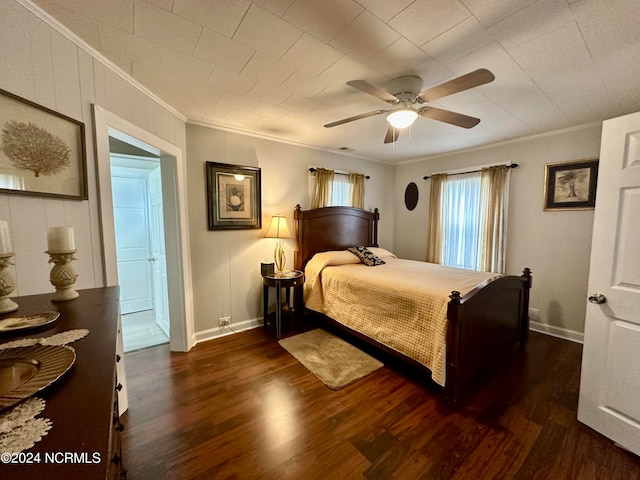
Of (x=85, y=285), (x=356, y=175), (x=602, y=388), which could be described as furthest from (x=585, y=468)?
(x=356, y=175)

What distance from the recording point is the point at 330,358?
8.57ft

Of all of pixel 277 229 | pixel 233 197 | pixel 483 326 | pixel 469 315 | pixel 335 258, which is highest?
pixel 233 197

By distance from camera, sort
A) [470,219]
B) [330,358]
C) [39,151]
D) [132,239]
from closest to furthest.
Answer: [39,151], [330,358], [470,219], [132,239]

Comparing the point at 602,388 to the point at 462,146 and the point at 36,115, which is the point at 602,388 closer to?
the point at 462,146

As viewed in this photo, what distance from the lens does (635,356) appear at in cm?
152

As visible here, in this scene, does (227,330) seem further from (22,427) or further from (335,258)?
(22,427)

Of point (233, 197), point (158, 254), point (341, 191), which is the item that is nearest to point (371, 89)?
point (233, 197)

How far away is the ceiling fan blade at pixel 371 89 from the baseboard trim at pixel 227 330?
114 inches

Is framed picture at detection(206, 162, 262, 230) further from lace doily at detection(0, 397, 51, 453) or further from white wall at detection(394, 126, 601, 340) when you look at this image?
white wall at detection(394, 126, 601, 340)

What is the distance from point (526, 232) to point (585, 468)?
2.57m

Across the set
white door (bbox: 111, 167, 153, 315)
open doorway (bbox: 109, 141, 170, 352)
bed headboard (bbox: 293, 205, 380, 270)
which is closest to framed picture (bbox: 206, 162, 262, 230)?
bed headboard (bbox: 293, 205, 380, 270)

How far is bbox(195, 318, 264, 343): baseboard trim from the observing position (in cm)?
300

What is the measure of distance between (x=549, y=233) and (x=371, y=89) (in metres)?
2.99

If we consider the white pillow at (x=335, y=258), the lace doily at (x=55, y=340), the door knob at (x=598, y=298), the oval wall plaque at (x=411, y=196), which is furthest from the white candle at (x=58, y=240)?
the oval wall plaque at (x=411, y=196)
